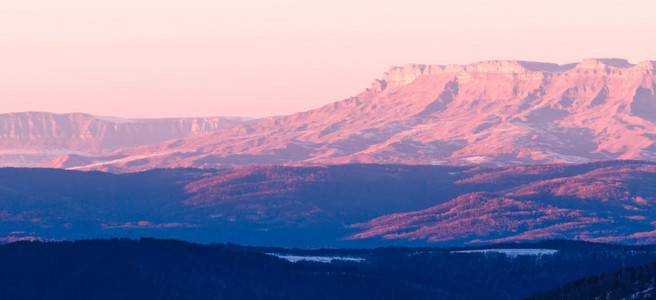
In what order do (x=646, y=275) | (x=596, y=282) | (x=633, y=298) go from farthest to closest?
(x=596, y=282), (x=646, y=275), (x=633, y=298)

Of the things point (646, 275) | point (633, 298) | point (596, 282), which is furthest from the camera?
point (596, 282)

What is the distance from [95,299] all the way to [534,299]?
5417 cm

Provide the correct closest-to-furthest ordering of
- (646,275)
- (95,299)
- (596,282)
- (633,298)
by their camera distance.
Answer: (633,298)
(646,275)
(596,282)
(95,299)

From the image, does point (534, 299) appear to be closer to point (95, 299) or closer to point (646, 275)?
point (646, 275)

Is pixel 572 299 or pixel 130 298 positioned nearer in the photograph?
pixel 572 299

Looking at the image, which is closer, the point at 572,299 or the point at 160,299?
the point at 572,299

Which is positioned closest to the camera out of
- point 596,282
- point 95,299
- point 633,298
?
point 633,298

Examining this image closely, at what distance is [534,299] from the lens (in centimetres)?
16438

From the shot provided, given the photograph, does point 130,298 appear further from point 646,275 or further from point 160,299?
point 646,275

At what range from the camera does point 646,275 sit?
152875 millimetres

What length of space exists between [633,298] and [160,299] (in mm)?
71001

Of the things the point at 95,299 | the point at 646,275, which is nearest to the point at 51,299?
the point at 95,299

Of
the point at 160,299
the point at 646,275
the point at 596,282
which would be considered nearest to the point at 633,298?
the point at 646,275

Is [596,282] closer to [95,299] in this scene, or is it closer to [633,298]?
[633,298]
